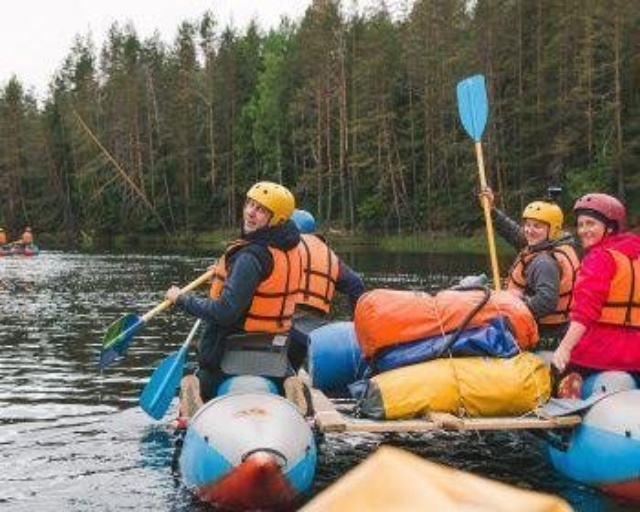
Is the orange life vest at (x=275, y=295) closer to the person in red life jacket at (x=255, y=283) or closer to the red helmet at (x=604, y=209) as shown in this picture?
the person in red life jacket at (x=255, y=283)

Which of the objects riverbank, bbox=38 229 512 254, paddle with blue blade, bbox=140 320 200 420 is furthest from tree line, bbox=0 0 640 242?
paddle with blue blade, bbox=140 320 200 420

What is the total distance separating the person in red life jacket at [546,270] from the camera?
8109mm

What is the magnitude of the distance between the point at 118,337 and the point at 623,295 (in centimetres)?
416

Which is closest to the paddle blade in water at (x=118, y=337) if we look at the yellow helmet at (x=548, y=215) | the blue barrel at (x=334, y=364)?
the blue barrel at (x=334, y=364)

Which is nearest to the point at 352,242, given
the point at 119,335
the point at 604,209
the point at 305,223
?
the point at 305,223

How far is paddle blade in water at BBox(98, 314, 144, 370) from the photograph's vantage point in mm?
8273

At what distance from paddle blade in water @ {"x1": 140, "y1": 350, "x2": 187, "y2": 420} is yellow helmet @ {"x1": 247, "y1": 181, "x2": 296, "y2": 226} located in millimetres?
1713

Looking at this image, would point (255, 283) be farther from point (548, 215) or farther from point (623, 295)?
point (548, 215)

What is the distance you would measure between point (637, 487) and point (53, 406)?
5.91 m

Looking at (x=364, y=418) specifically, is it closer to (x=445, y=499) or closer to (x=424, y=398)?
(x=424, y=398)

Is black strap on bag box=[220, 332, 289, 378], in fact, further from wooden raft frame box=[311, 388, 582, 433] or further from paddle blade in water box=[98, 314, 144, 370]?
paddle blade in water box=[98, 314, 144, 370]

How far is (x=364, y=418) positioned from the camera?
645 cm

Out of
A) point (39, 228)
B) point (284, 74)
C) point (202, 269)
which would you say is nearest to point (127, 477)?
point (202, 269)

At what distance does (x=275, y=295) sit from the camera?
671 centimetres
